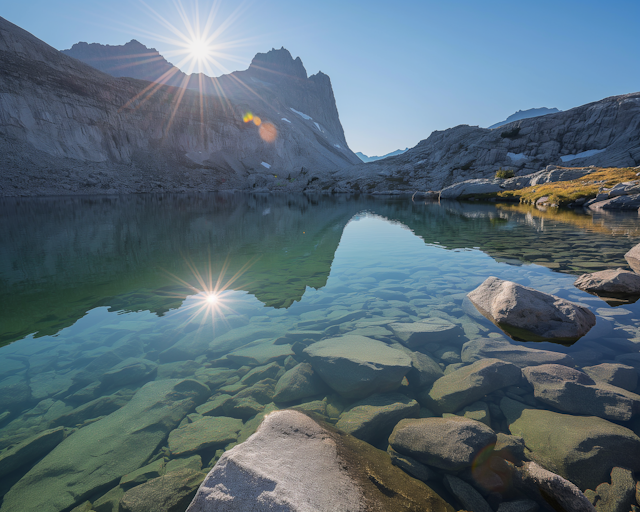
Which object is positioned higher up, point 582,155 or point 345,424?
point 582,155

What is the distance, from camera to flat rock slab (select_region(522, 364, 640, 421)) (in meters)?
4.39

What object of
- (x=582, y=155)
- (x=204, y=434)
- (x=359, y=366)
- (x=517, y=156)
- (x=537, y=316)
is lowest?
(x=204, y=434)

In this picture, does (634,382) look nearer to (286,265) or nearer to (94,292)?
(286,265)

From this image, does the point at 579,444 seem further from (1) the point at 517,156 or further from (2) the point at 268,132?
(2) the point at 268,132

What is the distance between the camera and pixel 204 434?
177 inches

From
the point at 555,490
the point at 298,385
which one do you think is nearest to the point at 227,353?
the point at 298,385

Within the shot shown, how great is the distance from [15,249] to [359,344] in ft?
70.3

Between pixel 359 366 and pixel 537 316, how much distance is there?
15.1 feet

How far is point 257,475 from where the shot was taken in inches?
106

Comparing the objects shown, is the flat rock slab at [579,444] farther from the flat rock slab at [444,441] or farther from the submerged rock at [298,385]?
the submerged rock at [298,385]

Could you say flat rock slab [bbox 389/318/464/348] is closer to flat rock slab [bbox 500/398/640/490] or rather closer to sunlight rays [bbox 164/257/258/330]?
flat rock slab [bbox 500/398/640/490]

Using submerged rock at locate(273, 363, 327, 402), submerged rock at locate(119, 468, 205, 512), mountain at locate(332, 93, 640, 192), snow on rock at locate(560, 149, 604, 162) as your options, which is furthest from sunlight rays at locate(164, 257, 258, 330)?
snow on rock at locate(560, 149, 604, 162)

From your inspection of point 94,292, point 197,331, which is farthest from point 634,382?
point 94,292

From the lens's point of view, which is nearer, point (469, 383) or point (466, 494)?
point (466, 494)
